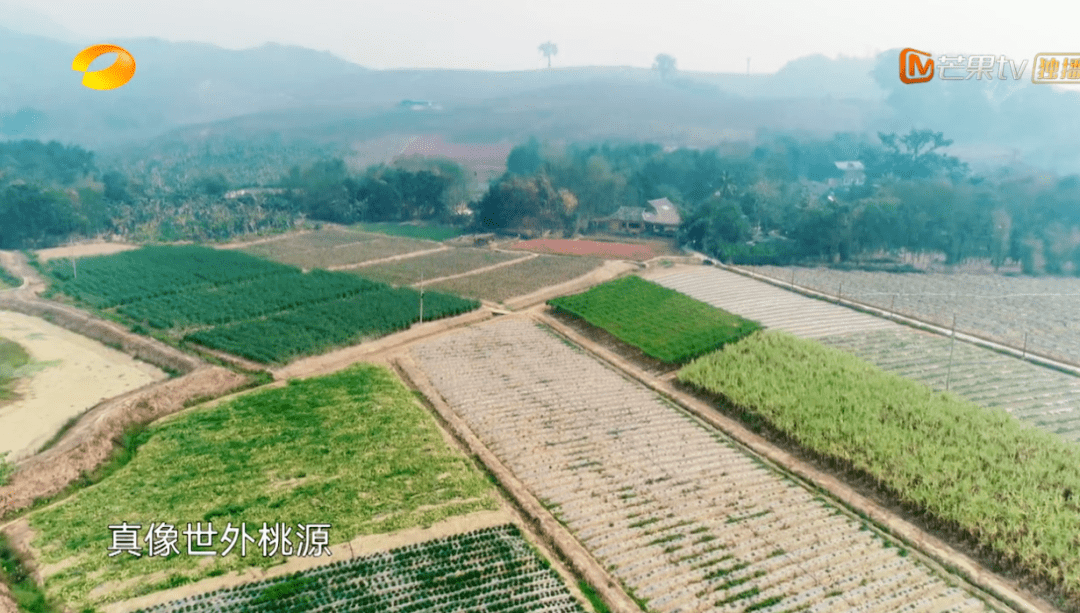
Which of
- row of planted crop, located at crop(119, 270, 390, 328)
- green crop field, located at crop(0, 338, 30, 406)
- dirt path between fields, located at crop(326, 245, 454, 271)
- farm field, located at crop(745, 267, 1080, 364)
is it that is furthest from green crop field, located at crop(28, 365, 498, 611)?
farm field, located at crop(745, 267, 1080, 364)

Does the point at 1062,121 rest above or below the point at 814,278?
above

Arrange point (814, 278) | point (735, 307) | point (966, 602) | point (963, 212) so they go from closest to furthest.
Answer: point (966, 602) → point (735, 307) → point (814, 278) → point (963, 212)

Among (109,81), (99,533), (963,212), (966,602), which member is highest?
(109,81)

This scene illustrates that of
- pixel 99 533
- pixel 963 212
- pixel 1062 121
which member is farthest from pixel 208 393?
pixel 1062 121

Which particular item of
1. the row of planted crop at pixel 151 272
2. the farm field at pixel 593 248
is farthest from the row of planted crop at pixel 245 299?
the farm field at pixel 593 248

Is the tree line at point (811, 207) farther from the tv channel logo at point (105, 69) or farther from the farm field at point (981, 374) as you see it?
the tv channel logo at point (105, 69)

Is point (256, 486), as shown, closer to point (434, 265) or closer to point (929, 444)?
→ point (929, 444)

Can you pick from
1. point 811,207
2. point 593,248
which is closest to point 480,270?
point 593,248

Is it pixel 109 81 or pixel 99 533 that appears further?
pixel 109 81

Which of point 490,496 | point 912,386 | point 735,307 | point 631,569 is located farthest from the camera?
point 735,307

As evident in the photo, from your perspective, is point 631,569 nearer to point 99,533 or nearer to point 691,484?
point 691,484

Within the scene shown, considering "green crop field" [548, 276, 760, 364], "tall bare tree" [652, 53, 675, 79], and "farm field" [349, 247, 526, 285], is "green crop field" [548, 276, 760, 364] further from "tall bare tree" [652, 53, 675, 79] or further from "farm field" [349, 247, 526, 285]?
"tall bare tree" [652, 53, 675, 79]
